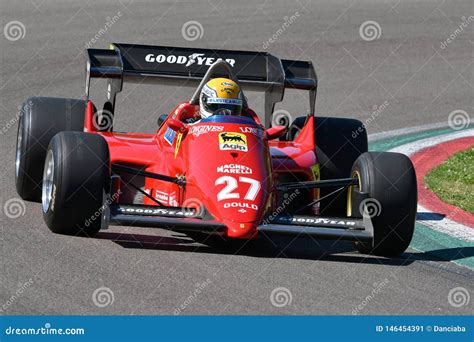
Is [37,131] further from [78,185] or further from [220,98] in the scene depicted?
[78,185]

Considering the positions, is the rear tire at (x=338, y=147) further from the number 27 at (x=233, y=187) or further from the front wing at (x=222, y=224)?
the number 27 at (x=233, y=187)

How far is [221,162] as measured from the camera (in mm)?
10578

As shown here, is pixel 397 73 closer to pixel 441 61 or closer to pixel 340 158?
pixel 441 61

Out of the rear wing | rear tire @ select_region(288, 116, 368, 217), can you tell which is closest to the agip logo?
rear tire @ select_region(288, 116, 368, 217)

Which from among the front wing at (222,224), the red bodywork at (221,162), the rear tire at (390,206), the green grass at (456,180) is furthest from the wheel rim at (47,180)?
the green grass at (456,180)

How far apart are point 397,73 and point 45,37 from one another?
19.3 feet

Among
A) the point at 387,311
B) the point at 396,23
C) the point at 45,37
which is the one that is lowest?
the point at 45,37

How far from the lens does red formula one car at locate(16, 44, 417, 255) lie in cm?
1028

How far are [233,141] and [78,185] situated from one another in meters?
1.45

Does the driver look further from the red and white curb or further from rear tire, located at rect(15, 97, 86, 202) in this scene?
the red and white curb

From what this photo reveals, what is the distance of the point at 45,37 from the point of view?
20.8 meters

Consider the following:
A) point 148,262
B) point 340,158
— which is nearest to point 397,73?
point 340,158

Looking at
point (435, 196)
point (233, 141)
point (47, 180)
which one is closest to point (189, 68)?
point (233, 141)

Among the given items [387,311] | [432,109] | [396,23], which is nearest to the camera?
[387,311]
